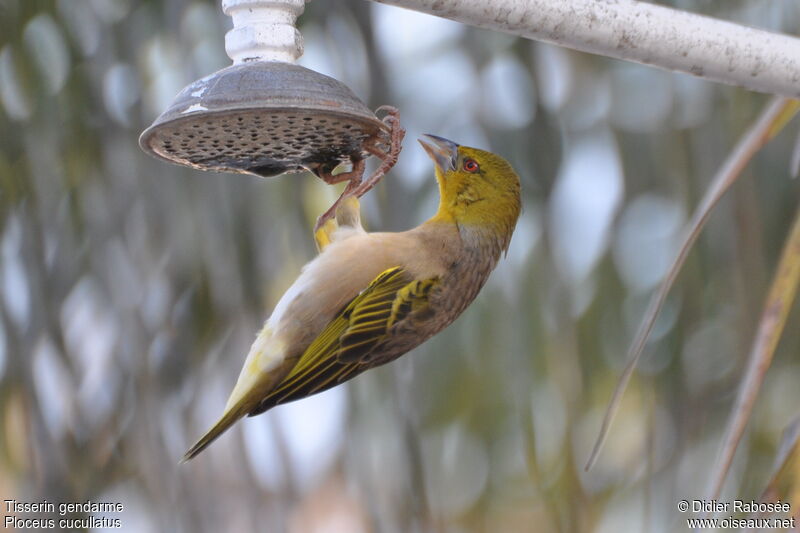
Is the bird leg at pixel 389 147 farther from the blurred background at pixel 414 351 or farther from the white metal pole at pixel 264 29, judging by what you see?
the blurred background at pixel 414 351

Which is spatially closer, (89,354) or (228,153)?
(228,153)

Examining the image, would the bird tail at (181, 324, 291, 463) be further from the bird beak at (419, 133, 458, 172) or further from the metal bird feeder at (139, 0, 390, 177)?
the bird beak at (419, 133, 458, 172)

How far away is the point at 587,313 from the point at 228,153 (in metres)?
2.59

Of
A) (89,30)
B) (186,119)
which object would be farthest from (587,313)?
(186,119)

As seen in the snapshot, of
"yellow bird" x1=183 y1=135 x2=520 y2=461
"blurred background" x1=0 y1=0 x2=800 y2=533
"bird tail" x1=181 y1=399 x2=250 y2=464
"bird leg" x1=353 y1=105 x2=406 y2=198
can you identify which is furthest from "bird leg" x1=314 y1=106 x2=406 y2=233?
"blurred background" x1=0 y1=0 x2=800 y2=533

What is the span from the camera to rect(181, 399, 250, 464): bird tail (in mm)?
2457

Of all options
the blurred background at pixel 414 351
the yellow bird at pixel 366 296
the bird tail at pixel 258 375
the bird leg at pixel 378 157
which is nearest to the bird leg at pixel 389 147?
the bird leg at pixel 378 157

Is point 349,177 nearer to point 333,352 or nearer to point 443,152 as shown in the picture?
point 333,352

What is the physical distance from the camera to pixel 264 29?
6.94 ft

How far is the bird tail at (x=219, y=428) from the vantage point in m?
2.46

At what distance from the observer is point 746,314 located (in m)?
4.27

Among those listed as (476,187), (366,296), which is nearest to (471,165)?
(476,187)

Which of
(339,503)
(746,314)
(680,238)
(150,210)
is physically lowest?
(339,503)

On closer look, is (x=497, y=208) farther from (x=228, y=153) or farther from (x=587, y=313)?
(x=587, y=313)
